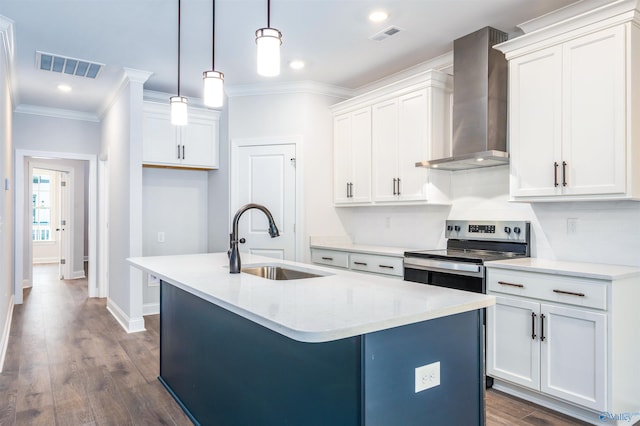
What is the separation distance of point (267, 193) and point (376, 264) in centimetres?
154

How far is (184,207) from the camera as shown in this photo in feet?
17.2

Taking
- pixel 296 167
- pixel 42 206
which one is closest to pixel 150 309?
pixel 296 167

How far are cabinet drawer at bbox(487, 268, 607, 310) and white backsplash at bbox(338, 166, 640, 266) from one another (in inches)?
20.3

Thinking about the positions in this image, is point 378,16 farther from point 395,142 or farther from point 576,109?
point 576,109

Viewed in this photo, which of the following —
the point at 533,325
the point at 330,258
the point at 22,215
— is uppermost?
the point at 22,215

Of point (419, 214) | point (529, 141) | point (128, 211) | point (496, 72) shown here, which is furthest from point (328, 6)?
point (128, 211)

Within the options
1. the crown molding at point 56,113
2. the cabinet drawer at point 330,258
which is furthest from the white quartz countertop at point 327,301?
the crown molding at point 56,113

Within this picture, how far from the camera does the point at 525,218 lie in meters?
3.18

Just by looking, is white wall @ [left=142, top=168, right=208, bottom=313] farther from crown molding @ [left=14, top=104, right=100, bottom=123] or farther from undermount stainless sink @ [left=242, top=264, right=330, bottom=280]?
undermount stainless sink @ [left=242, top=264, right=330, bottom=280]

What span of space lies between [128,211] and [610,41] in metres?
4.20

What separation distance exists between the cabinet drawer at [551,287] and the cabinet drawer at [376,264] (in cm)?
91

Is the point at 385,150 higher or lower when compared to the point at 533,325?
higher

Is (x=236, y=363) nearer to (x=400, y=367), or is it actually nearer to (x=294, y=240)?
(x=400, y=367)

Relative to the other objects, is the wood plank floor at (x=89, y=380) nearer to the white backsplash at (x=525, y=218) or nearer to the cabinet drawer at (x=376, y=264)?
the white backsplash at (x=525, y=218)
